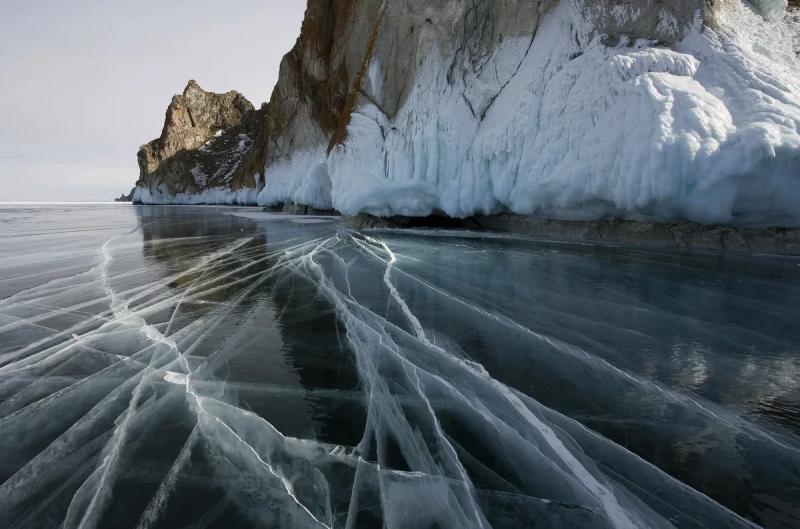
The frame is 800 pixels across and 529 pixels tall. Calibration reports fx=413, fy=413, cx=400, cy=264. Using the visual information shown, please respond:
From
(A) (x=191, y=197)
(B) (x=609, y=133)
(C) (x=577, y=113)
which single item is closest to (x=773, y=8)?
(C) (x=577, y=113)

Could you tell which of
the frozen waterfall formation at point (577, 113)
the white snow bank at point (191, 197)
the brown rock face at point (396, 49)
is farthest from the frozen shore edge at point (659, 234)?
the white snow bank at point (191, 197)

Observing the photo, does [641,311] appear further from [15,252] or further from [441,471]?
[15,252]

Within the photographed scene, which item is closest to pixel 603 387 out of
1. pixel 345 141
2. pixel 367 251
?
pixel 367 251

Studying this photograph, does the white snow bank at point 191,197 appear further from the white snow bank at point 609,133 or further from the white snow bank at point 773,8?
the white snow bank at point 773,8

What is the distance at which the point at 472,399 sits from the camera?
2.52m

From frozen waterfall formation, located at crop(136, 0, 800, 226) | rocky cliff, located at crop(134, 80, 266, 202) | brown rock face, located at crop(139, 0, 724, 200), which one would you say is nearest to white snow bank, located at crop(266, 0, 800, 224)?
frozen waterfall formation, located at crop(136, 0, 800, 226)

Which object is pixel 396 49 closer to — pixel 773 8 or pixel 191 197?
pixel 773 8

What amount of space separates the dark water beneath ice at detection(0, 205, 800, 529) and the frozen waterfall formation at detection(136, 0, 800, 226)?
2233 millimetres

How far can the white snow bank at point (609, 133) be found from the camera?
20.9 ft

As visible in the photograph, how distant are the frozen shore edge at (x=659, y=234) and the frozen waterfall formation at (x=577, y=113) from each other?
1.22 feet

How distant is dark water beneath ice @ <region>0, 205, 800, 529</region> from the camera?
5.60ft

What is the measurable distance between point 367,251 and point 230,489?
6826 millimetres

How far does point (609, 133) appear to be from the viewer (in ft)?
26.2

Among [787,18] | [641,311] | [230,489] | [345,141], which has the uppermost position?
[787,18]
